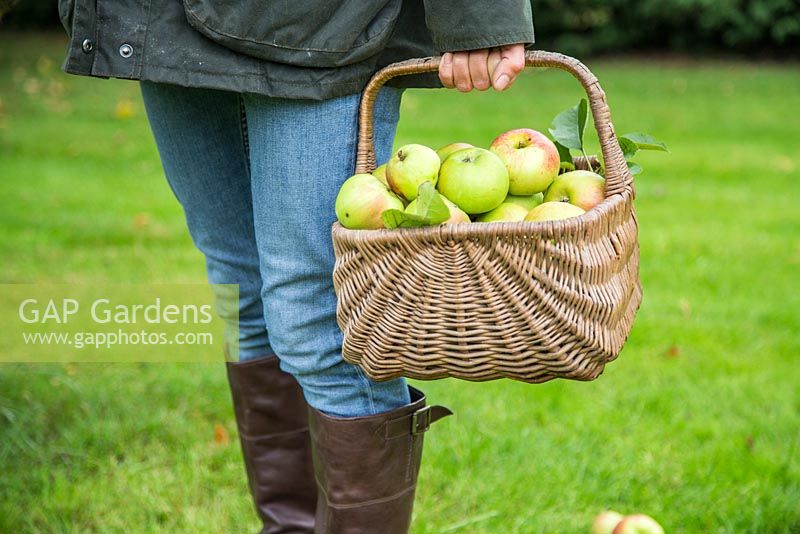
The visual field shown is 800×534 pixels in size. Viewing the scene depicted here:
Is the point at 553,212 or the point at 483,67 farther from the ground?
the point at 483,67

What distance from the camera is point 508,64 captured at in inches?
48.7

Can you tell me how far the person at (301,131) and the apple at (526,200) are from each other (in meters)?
0.18

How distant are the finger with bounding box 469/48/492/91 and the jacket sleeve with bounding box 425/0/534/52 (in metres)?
0.03

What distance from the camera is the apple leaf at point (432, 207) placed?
1153 millimetres

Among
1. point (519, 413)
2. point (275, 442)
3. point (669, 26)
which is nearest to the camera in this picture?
point (275, 442)

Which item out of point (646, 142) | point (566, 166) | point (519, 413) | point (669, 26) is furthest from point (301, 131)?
point (669, 26)

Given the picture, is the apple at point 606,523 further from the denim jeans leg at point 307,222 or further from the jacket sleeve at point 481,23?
the jacket sleeve at point 481,23

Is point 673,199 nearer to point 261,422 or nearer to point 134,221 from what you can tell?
point 134,221

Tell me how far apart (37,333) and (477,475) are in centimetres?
139

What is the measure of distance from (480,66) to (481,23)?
0.20ft

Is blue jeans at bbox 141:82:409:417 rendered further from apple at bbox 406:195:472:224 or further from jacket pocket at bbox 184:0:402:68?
apple at bbox 406:195:472:224

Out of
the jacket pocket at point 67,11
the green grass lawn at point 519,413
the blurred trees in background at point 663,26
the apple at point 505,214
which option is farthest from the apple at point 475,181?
the blurred trees in background at point 663,26

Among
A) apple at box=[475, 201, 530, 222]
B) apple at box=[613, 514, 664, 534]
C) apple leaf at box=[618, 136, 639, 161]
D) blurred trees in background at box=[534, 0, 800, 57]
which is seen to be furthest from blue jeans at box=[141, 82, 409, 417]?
blurred trees in background at box=[534, 0, 800, 57]

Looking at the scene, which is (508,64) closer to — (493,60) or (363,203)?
(493,60)
